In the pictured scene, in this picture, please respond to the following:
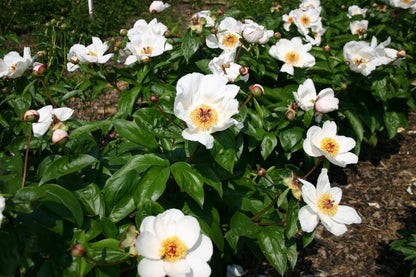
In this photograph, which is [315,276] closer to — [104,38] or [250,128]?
[250,128]

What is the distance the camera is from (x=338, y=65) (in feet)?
8.23

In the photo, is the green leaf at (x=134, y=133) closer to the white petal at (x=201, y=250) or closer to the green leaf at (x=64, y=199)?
the green leaf at (x=64, y=199)

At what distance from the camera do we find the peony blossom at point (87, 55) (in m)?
1.90

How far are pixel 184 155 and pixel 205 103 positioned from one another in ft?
1.02

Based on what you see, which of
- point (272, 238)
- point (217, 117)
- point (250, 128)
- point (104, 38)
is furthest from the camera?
point (104, 38)

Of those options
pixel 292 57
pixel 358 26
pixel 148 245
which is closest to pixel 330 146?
pixel 292 57

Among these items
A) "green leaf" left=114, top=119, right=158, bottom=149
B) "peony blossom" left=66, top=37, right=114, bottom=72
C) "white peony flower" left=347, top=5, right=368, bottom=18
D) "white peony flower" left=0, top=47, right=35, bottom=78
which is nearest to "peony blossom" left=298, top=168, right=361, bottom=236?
"green leaf" left=114, top=119, right=158, bottom=149

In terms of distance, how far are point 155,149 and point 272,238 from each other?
2.28ft

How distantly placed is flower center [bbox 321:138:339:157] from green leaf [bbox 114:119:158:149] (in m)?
0.85

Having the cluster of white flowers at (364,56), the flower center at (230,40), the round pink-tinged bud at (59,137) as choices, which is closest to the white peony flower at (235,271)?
the round pink-tinged bud at (59,137)

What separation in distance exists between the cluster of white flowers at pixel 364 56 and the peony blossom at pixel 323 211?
43.9 inches

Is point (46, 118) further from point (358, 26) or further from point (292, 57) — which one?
point (358, 26)

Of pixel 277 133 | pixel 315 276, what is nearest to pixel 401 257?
pixel 315 276

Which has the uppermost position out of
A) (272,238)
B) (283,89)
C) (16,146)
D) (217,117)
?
(217,117)
